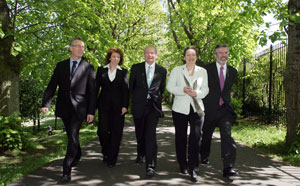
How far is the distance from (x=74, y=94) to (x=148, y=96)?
4.32ft

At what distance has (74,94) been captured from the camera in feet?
15.1

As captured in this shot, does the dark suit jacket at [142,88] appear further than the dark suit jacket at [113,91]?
No

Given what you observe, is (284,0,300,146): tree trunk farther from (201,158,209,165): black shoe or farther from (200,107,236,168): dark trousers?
(200,107,236,168): dark trousers

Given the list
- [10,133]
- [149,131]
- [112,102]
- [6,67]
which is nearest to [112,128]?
[112,102]

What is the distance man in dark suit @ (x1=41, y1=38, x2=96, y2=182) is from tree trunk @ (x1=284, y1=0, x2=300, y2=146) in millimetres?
4944

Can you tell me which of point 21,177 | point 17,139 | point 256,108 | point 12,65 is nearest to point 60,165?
point 21,177

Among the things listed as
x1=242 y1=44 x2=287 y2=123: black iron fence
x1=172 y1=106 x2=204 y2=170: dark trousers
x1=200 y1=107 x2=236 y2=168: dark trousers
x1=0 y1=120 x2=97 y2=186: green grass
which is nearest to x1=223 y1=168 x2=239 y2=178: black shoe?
x1=200 y1=107 x2=236 y2=168: dark trousers

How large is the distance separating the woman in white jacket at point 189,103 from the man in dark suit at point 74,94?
144 cm

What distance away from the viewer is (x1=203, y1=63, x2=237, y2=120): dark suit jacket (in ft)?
16.1

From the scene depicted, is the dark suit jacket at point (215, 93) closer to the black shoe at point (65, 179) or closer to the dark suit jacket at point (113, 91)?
the dark suit jacket at point (113, 91)

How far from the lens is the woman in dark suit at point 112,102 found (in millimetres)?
5277

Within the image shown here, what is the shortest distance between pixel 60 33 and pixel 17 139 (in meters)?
3.82

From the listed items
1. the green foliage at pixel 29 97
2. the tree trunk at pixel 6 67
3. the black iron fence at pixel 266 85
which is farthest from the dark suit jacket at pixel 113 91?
the green foliage at pixel 29 97

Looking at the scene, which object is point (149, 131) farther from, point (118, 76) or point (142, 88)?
point (118, 76)
